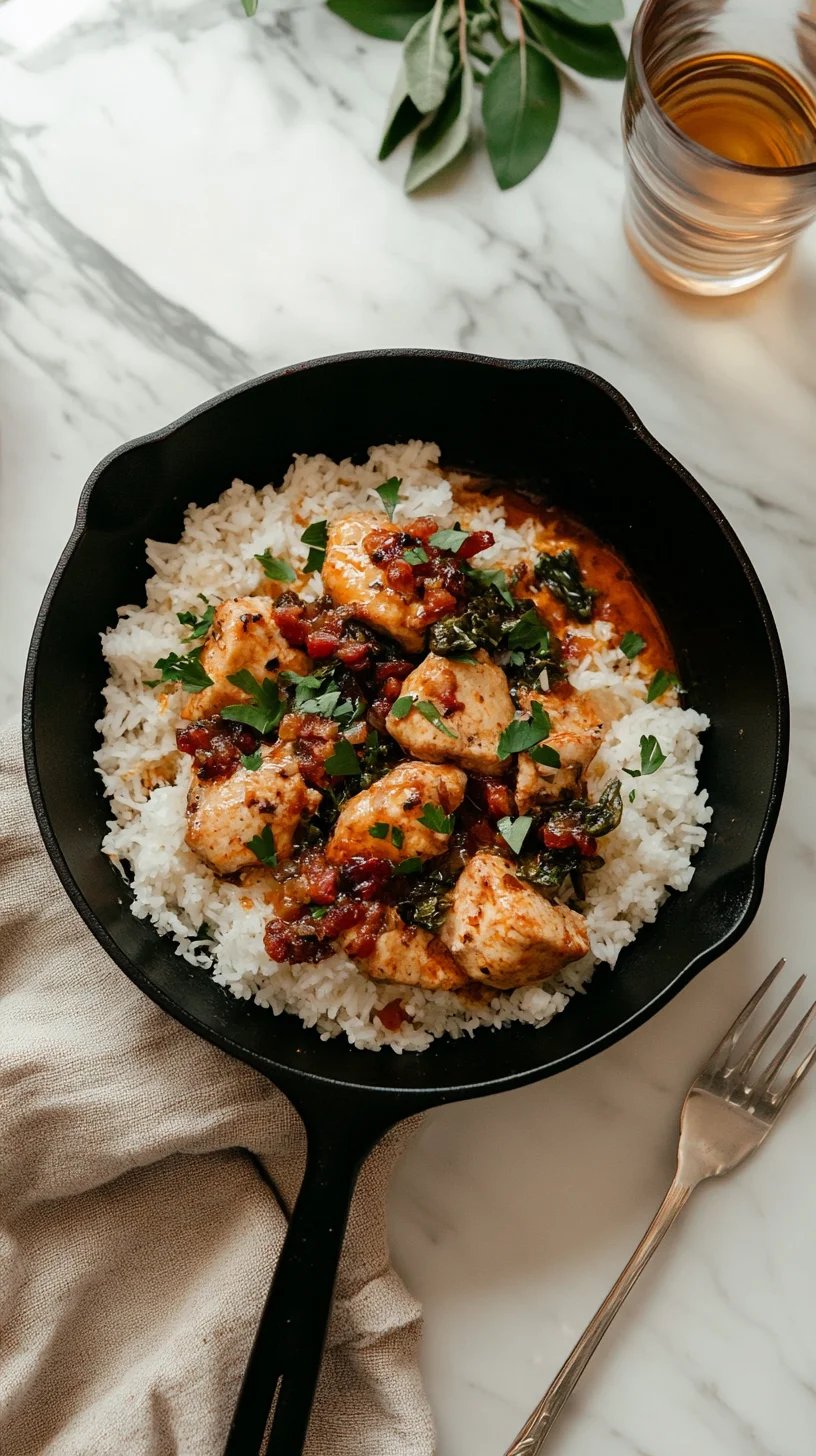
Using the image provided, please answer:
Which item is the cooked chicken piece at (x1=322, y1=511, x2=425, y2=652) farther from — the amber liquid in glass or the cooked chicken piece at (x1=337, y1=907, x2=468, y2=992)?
the amber liquid in glass

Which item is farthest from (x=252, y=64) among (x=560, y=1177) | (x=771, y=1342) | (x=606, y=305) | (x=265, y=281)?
(x=771, y=1342)

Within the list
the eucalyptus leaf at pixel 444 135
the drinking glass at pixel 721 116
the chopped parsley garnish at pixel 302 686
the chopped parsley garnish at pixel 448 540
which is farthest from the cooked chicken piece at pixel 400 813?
the eucalyptus leaf at pixel 444 135

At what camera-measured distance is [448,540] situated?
370 centimetres

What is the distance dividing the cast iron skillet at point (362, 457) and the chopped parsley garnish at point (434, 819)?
2.33 ft

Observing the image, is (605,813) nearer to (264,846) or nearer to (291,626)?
(264,846)

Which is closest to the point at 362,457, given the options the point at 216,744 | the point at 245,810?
the point at 216,744

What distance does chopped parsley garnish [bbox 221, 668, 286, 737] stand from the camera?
3570 mm

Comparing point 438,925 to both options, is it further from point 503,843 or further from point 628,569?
point 628,569

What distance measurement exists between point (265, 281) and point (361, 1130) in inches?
110

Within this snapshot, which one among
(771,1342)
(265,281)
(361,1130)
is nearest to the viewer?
(361,1130)

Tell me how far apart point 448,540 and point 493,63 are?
1.72 metres

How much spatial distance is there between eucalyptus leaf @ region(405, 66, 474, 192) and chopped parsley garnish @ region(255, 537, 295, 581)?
55.6 inches

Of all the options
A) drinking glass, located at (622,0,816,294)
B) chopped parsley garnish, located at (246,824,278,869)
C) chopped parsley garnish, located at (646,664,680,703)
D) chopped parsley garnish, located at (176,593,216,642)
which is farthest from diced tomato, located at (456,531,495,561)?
drinking glass, located at (622,0,816,294)

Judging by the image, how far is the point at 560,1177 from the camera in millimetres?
3881
